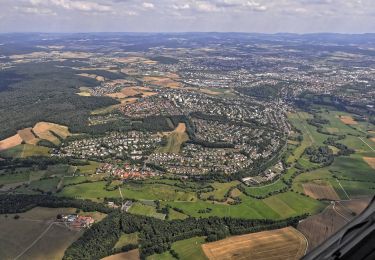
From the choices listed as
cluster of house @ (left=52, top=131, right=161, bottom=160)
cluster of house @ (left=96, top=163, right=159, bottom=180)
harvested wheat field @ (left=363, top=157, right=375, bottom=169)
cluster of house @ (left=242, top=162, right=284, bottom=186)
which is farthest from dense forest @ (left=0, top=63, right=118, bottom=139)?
harvested wheat field @ (left=363, top=157, right=375, bottom=169)

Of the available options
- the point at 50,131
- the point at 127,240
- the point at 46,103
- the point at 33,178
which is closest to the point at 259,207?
the point at 127,240

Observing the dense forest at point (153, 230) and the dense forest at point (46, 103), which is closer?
the dense forest at point (153, 230)

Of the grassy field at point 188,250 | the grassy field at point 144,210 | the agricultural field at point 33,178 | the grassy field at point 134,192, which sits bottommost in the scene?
the agricultural field at point 33,178

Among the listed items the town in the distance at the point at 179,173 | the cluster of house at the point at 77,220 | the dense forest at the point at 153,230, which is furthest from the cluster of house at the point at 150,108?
the dense forest at the point at 153,230

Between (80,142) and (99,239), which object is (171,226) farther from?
(80,142)

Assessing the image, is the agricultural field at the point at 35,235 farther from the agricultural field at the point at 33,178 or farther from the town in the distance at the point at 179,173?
the agricultural field at the point at 33,178

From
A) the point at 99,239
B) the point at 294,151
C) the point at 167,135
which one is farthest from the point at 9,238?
the point at 294,151

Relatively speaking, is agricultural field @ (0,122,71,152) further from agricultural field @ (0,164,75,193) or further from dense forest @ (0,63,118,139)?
agricultural field @ (0,164,75,193)
